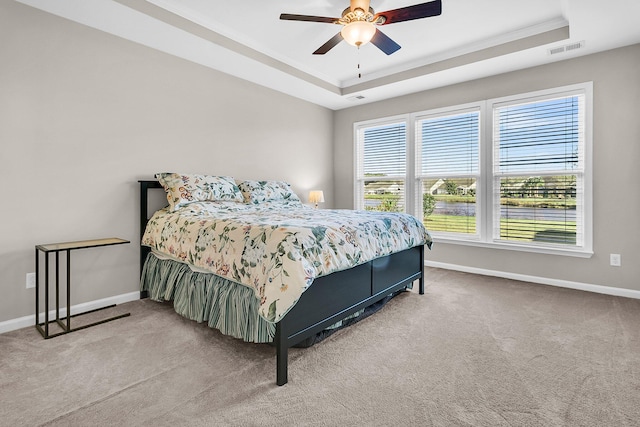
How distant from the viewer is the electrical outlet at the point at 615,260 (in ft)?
10.7

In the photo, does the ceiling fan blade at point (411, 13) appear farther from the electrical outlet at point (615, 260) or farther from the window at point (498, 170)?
the electrical outlet at point (615, 260)

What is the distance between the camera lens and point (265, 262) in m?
1.87

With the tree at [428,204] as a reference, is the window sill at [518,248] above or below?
below

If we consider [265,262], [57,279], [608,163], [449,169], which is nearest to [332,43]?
[265,262]

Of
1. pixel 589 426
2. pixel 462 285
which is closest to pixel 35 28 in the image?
pixel 589 426

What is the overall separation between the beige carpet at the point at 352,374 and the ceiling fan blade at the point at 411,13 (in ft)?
7.54

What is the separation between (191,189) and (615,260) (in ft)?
14.1

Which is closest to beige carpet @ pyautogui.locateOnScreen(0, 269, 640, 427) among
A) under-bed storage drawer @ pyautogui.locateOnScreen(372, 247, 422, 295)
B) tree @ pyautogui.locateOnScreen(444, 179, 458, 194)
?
under-bed storage drawer @ pyautogui.locateOnScreen(372, 247, 422, 295)

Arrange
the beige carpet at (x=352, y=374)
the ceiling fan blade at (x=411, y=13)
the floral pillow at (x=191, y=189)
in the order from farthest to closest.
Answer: the floral pillow at (x=191, y=189) < the ceiling fan blade at (x=411, y=13) < the beige carpet at (x=352, y=374)

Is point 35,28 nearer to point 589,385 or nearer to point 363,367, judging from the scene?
point 363,367

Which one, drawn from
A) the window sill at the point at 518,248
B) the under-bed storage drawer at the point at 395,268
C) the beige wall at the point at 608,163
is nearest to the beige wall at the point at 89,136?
the under-bed storage drawer at the point at 395,268

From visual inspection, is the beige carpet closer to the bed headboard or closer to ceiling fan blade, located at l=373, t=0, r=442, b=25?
the bed headboard

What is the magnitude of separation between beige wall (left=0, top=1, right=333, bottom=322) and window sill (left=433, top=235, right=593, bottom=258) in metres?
2.92

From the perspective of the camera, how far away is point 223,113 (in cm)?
390
